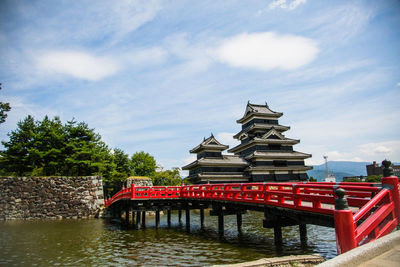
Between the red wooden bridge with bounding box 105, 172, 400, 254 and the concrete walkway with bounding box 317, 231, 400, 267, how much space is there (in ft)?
1.49

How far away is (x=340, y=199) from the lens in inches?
178

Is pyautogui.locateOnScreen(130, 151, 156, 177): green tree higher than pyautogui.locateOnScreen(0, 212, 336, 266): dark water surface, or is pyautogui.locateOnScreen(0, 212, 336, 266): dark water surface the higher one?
pyautogui.locateOnScreen(130, 151, 156, 177): green tree

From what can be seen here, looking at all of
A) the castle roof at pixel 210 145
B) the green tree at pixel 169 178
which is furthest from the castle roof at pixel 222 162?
the green tree at pixel 169 178

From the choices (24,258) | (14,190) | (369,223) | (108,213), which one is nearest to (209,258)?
(369,223)

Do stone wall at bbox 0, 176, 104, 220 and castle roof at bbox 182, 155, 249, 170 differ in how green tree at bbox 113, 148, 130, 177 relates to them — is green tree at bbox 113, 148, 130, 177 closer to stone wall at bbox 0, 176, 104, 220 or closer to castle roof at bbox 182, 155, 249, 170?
castle roof at bbox 182, 155, 249, 170

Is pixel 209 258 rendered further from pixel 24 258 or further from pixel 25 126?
pixel 25 126

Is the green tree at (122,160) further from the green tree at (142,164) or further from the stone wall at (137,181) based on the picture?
the stone wall at (137,181)

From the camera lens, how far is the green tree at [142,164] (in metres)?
55.0

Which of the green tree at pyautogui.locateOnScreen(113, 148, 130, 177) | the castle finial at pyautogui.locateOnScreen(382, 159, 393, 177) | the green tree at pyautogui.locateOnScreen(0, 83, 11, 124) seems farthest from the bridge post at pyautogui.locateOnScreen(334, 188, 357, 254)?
the green tree at pyautogui.locateOnScreen(113, 148, 130, 177)

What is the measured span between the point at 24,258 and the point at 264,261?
37.5ft

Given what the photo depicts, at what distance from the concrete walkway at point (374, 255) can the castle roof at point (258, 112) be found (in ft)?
129

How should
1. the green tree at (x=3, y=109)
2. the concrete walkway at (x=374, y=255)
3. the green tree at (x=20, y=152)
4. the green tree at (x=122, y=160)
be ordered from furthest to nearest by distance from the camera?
the green tree at (x=122, y=160) → the green tree at (x=20, y=152) → the green tree at (x=3, y=109) → the concrete walkway at (x=374, y=255)

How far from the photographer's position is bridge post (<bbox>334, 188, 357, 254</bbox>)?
14.4ft

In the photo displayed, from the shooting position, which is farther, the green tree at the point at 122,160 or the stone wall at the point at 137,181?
the green tree at the point at 122,160
